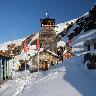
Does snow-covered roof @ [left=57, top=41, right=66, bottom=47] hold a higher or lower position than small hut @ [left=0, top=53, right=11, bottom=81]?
higher

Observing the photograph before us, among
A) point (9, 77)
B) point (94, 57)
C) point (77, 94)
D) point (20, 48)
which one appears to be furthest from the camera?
point (20, 48)

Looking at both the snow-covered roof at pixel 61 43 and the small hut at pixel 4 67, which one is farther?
the snow-covered roof at pixel 61 43

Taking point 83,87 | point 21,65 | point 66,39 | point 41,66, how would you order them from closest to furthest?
point 83,87 < point 41,66 < point 21,65 < point 66,39

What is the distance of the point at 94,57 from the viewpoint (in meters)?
26.1

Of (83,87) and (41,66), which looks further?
(41,66)

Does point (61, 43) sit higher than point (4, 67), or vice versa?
point (61, 43)

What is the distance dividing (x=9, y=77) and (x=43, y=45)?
4178 cm

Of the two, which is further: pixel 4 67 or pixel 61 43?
pixel 61 43

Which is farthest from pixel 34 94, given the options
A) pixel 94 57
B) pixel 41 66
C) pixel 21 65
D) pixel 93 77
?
pixel 21 65

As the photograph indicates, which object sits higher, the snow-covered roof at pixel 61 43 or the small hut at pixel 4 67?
the snow-covered roof at pixel 61 43

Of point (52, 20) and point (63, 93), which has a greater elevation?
point (52, 20)

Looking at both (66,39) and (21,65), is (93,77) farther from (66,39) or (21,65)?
(66,39)

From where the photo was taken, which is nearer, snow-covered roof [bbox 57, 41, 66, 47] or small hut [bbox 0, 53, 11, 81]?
small hut [bbox 0, 53, 11, 81]

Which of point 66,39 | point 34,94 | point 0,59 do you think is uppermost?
point 66,39
